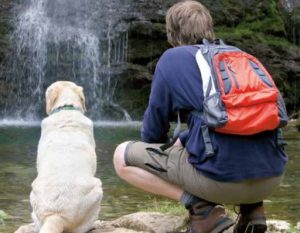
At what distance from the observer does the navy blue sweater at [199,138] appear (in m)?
3.02

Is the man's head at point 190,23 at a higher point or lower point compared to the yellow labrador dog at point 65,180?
higher

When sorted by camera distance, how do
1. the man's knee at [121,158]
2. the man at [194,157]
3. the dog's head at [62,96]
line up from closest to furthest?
the man at [194,157] < the man's knee at [121,158] < the dog's head at [62,96]

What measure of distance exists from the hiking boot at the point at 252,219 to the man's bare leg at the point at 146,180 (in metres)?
0.36

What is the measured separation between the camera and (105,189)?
6598mm

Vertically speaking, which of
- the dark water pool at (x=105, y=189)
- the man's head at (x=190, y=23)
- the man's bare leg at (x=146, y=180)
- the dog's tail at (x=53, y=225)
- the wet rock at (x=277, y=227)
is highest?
the man's head at (x=190, y=23)

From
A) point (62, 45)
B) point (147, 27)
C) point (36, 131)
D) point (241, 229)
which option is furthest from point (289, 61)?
point (241, 229)

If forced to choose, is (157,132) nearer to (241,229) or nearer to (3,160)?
(241,229)

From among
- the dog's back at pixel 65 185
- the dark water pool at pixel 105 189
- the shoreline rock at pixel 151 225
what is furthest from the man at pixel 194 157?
the dark water pool at pixel 105 189

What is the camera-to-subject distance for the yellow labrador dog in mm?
3324

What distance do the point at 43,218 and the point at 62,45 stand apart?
50.6 feet

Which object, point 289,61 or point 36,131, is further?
point 289,61

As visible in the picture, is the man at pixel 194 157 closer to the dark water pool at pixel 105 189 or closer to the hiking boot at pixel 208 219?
the hiking boot at pixel 208 219

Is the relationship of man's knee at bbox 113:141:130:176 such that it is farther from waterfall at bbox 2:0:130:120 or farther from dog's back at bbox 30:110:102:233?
waterfall at bbox 2:0:130:120

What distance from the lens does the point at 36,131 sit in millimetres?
13555
